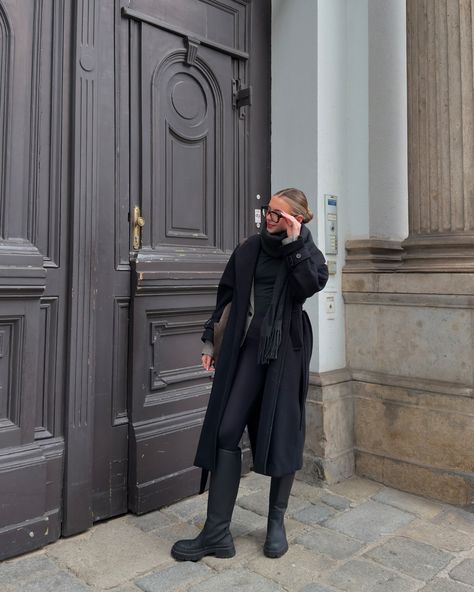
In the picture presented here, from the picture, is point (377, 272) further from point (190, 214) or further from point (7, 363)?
point (7, 363)

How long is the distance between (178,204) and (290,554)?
2.25 meters

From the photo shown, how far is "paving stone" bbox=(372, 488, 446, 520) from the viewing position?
3592mm

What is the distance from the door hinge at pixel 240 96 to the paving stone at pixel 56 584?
3220 millimetres

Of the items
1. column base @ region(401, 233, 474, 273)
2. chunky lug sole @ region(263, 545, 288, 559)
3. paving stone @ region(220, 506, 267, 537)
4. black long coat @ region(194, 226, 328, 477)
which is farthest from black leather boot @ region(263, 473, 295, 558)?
column base @ region(401, 233, 474, 273)

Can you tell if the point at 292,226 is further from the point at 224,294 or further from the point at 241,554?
the point at 241,554

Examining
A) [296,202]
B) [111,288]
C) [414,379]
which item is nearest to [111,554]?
[111,288]

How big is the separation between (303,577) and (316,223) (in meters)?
2.42

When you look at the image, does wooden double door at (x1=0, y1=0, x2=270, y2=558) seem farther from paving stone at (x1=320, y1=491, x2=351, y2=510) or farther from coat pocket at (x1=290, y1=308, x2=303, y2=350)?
coat pocket at (x1=290, y1=308, x2=303, y2=350)

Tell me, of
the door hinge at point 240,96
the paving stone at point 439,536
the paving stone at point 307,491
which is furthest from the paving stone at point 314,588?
the door hinge at point 240,96

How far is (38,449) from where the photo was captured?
3018 mm

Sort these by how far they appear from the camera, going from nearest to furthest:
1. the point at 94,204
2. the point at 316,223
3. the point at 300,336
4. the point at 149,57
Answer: the point at 300,336 → the point at 94,204 → the point at 149,57 → the point at 316,223

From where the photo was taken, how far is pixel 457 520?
11.4ft

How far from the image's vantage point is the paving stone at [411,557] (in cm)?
280

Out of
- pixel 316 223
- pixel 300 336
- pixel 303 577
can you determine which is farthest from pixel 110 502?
pixel 316 223
